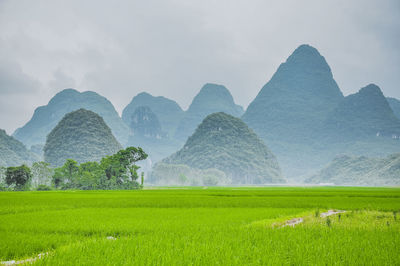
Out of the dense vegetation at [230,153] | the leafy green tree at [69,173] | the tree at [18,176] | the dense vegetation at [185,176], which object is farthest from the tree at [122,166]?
the dense vegetation at [230,153]

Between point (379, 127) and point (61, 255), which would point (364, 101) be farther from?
point (61, 255)

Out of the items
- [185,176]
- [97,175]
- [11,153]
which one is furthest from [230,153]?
[97,175]

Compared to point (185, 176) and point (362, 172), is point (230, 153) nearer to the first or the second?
point (185, 176)

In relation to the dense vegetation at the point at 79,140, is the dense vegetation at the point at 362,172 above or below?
below

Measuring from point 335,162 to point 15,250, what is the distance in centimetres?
12037

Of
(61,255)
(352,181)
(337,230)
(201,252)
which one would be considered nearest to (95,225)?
(61,255)

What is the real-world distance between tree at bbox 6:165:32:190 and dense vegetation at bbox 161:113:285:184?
77.3m

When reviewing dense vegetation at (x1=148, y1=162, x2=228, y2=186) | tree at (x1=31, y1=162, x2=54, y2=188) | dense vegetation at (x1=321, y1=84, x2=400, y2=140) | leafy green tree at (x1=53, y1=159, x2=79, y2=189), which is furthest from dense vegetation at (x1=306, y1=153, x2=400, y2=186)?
tree at (x1=31, y1=162, x2=54, y2=188)

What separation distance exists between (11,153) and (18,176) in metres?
64.4

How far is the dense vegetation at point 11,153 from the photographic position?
94175 mm

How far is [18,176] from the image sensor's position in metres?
44.7

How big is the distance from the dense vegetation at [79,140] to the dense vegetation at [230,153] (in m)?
34.3

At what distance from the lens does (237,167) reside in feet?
386

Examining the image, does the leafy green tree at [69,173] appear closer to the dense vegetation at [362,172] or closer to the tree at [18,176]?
the tree at [18,176]
